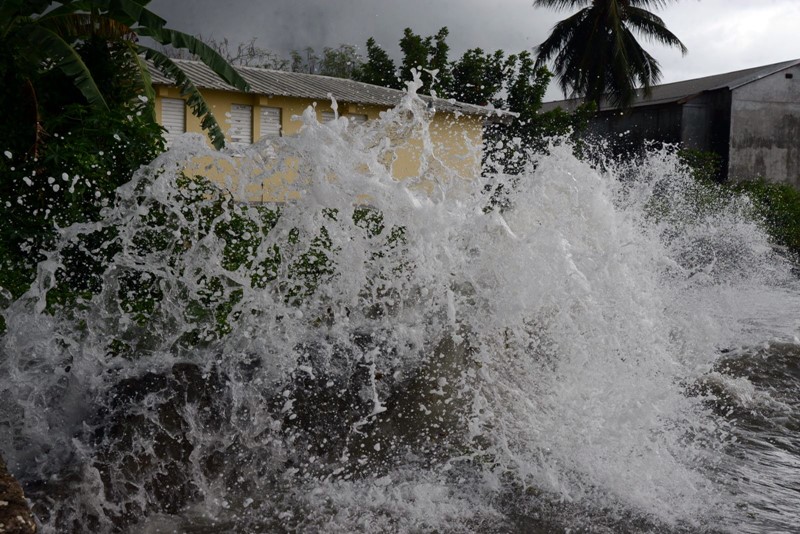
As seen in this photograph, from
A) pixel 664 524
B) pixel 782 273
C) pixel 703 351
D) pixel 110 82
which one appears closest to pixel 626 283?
pixel 664 524

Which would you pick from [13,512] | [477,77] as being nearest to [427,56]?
[477,77]

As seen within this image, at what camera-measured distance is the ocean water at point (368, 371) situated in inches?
190

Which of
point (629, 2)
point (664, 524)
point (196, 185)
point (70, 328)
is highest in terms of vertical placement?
point (629, 2)

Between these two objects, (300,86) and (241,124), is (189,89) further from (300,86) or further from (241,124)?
(300,86)

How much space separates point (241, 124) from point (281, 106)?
4.13ft

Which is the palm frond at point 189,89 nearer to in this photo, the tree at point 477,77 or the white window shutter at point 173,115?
the white window shutter at point 173,115

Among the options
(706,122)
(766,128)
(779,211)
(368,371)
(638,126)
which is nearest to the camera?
(368,371)

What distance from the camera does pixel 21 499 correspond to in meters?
3.49

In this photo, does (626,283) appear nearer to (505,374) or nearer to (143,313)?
(505,374)

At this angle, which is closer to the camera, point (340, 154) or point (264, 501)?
point (264, 501)

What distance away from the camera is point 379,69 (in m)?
29.4

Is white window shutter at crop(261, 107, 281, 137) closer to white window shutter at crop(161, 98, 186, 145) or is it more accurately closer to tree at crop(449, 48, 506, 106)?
white window shutter at crop(161, 98, 186, 145)

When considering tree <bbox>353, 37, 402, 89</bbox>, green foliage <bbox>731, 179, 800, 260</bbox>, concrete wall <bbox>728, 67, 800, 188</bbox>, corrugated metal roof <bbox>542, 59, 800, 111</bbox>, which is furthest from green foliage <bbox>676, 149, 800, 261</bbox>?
tree <bbox>353, 37, 402, 89</bbox>

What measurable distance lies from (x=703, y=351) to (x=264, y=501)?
5733 mm
